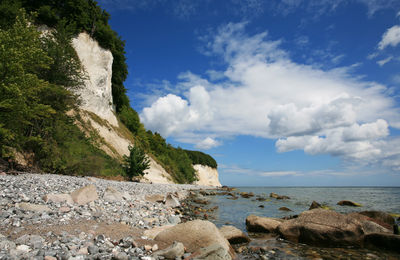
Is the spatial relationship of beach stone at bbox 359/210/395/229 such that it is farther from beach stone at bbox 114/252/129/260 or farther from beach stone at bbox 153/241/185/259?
beach stone at bbox 114/252/129/260

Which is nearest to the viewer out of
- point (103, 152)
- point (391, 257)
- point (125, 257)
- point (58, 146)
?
point (125, 257)

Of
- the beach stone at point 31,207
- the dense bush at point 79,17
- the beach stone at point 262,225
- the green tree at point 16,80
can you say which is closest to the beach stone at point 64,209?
the beach stone at point 31,207

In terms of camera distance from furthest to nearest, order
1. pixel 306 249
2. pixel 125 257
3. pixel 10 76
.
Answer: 1. pixel 10 76
2. pixel 306 249
3. pixel 125 257

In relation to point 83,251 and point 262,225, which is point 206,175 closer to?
point 262,225

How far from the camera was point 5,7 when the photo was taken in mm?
23000

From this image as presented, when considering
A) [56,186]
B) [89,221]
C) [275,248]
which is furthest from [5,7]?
[275,248]

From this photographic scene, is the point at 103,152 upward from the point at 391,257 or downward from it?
upward

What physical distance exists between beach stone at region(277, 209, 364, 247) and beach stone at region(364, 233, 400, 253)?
216mm

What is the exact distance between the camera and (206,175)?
95000mm

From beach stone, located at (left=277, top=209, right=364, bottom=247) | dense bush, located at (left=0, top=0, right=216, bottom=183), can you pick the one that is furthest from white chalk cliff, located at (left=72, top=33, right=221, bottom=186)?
beach stone, located at (left=277, top=209, right=364, bottom=247)

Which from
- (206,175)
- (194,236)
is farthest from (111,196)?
(206,175)

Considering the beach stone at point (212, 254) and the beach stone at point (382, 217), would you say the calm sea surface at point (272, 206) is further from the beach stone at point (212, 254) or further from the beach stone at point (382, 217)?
the beach stone at point (212, 254)

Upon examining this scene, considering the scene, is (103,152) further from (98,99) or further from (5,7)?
(5,7)

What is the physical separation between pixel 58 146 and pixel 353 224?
19379 mm
